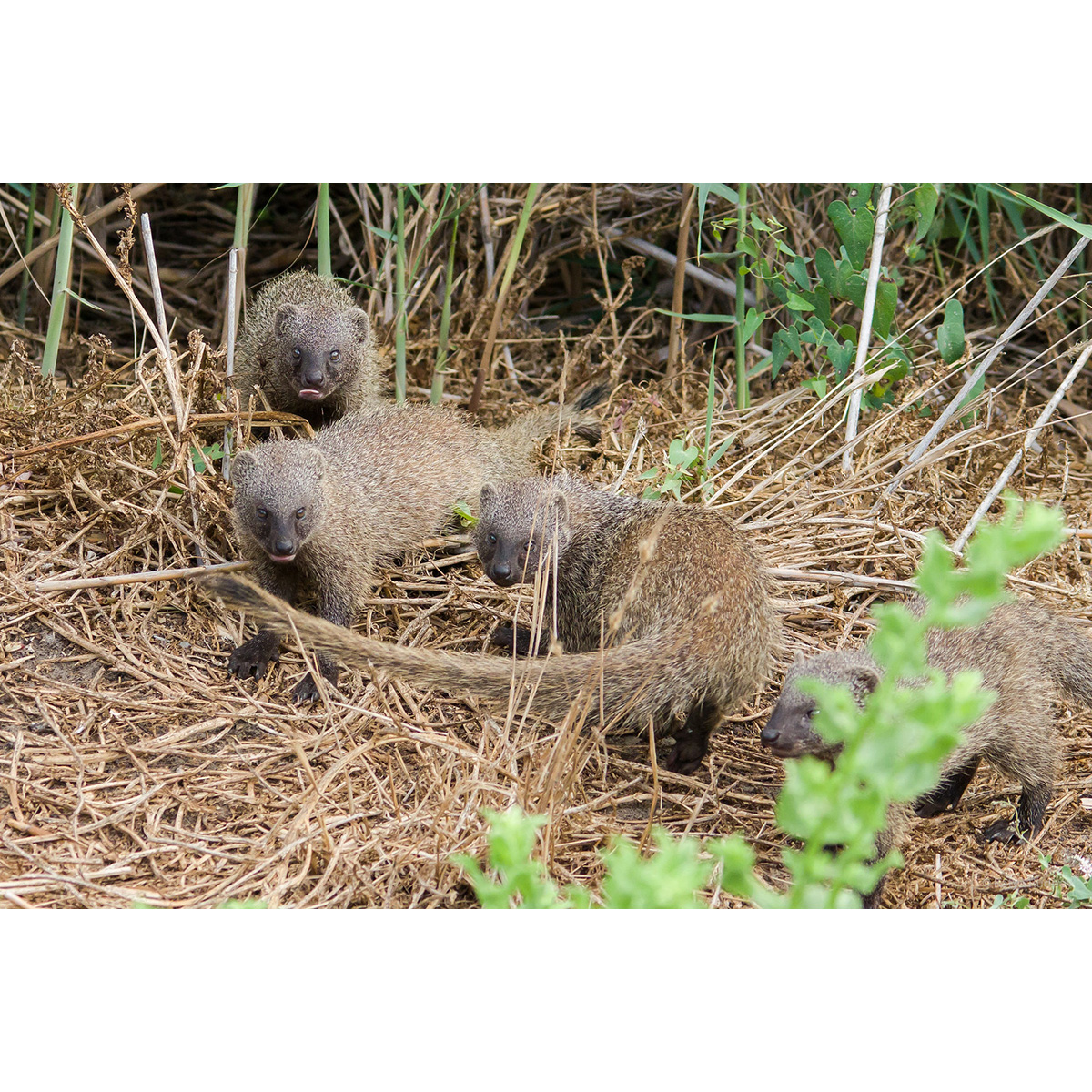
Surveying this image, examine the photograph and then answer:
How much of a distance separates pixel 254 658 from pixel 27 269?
6.48 ft

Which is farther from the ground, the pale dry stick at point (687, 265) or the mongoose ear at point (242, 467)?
the pale dry stick at point (687, 265)

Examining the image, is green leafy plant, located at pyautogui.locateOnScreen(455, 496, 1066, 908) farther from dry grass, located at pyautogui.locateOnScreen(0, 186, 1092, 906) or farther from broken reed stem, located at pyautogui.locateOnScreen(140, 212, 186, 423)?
broken reed stem, located at pyautogui.locateOnScreen(140, 212, 186, 423)

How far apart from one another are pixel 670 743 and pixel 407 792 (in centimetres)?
79

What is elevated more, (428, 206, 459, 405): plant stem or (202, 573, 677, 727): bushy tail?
(428, 206, 459, 405): plant stem

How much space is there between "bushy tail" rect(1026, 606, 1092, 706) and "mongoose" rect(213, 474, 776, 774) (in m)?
0.65

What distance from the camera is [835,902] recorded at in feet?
3.90

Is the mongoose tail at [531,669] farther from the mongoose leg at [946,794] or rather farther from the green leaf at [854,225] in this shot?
the green leaf at [854,225]

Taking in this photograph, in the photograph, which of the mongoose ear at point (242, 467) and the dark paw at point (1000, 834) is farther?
the mongoose ear at point (242, 467)

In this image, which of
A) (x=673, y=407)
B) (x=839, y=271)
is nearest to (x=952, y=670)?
(x=839, y=271)

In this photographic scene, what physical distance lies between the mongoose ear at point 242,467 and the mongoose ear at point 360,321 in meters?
0.95

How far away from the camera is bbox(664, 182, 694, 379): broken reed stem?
12.9 feet

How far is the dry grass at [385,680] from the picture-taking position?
226 centimetres

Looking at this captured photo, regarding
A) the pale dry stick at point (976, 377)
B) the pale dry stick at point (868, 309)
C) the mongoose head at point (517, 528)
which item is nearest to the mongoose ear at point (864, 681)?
the mongoose head at point (517, 528)

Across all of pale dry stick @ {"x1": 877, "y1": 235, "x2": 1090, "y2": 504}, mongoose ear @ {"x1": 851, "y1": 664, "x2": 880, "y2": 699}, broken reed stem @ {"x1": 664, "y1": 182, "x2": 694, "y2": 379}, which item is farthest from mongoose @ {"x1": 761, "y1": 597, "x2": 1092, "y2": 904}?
broken reed stem @ {"x1": 664, "y1": 182, "x2": 694, "y2": 379}
